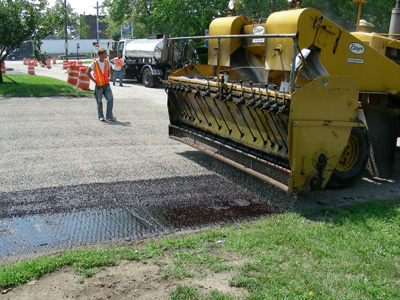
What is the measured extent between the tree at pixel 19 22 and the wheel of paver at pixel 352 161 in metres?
15.9

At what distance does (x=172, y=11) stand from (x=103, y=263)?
79.9 ft

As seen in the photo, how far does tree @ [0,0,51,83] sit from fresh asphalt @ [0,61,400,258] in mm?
9884

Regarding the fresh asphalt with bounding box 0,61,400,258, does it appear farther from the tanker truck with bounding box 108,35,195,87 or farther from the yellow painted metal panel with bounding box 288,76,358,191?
the tanker truck with bounding box 108,35,195,87

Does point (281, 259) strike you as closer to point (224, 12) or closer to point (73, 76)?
point (73, 76)

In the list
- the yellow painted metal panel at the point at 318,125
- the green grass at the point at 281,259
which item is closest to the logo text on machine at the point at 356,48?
the yellow painted metal panel at the point at 318,125

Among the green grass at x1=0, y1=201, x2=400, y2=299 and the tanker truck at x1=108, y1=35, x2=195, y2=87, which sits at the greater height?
the tanker truck at x1=108, y1=35, x2=195, y2=87

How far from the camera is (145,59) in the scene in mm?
22875

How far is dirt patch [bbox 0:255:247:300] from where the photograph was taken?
3.32 metres

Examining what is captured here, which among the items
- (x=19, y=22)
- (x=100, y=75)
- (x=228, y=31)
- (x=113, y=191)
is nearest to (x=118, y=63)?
(x=19, y=22)

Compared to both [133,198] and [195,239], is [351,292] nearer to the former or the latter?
[195,239]

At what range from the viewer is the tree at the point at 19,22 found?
57.7ft

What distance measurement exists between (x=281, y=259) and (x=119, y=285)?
1.47m

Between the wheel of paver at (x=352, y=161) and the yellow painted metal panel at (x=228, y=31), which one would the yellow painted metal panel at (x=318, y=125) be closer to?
the wheel of paver at (x=352, y=161)

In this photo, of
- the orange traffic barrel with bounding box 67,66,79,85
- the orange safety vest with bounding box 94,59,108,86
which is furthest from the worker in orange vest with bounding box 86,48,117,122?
the orange traffic barrel with bounding box 67,66,79,85
